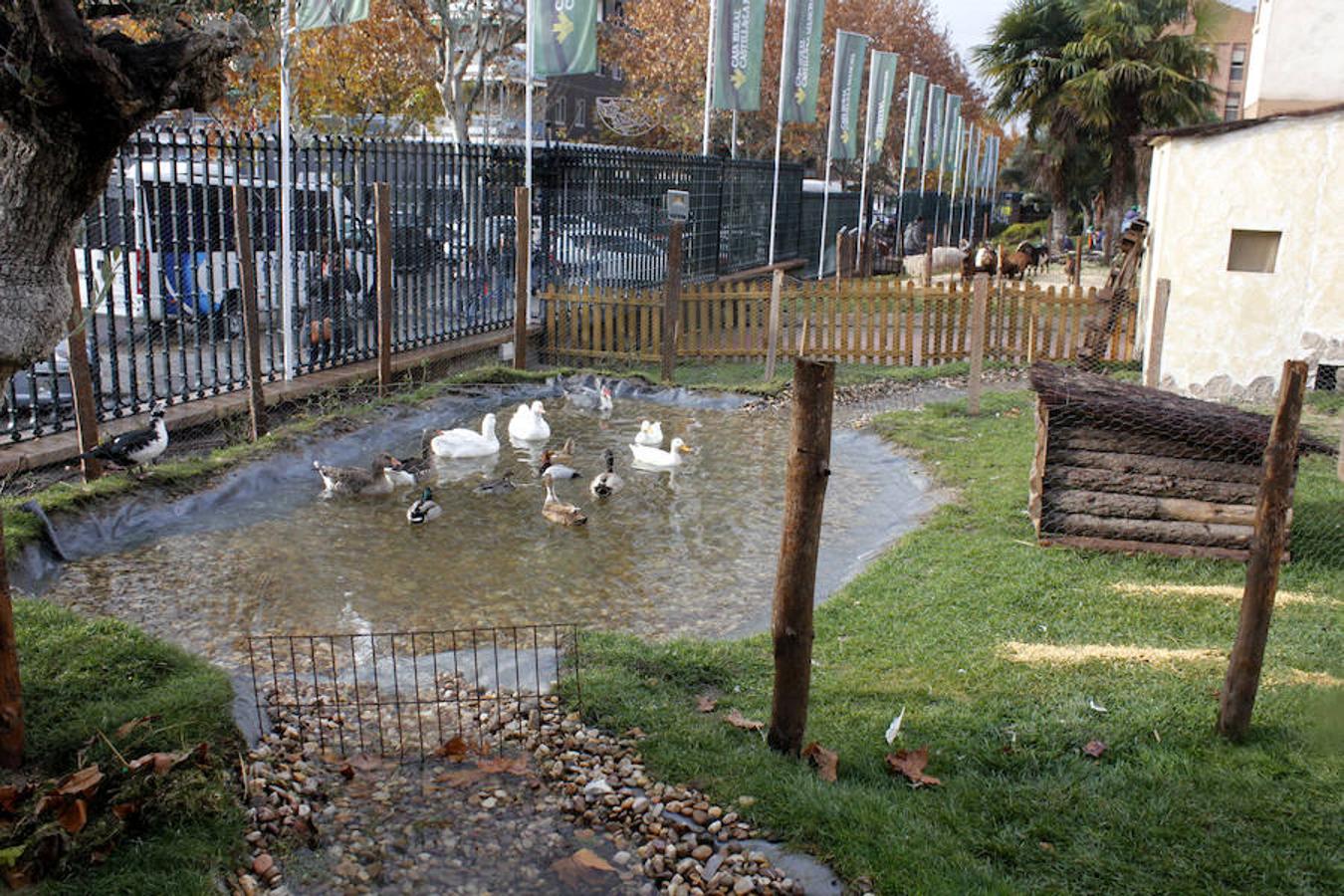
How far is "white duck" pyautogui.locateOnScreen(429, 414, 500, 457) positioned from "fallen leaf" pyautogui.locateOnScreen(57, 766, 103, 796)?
7.16 m

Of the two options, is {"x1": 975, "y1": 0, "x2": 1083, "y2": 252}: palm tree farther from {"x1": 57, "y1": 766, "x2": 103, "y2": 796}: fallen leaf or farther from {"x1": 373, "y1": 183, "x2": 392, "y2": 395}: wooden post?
{"x1": 57, "y1": 766, "x2": 103, "y2": 796}: fallen leaf

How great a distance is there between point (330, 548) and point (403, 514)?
1036 mm

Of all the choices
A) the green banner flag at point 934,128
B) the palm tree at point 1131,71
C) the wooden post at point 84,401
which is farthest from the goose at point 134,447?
the green banner flag at point 934,128

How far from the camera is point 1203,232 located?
43.8 feet

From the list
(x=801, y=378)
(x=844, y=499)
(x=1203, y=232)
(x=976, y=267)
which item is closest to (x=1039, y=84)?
(x=976, y=267)

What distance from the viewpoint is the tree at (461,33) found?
2567 centimetres

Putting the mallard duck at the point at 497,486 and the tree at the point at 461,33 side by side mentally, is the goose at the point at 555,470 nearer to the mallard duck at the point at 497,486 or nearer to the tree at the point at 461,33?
the mallard duck at the point at 497,486

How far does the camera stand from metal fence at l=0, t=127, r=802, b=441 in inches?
420

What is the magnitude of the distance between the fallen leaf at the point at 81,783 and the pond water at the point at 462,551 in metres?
2.39

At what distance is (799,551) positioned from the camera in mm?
4949

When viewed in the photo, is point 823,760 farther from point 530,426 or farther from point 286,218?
point 286,218

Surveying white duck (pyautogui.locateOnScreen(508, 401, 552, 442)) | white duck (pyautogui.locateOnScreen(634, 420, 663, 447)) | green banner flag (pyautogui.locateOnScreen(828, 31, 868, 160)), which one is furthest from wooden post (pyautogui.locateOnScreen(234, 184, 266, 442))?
green banner flag (pyautogui.locateOnScreen(828, 31, 868, 160))

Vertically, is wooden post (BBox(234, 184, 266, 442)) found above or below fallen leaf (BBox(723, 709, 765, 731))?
above

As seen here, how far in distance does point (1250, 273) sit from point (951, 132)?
27.0 metres
